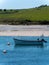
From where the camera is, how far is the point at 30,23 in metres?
A: 98.7

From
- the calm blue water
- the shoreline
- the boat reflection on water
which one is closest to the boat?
the boat reflection on water

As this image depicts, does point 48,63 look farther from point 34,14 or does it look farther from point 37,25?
point 34,14

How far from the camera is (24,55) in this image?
5216 centimetres

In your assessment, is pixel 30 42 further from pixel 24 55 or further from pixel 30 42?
pixel 24 55

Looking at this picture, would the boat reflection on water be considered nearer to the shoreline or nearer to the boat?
the boat

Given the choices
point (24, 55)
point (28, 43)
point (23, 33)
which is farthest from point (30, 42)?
point (23, 33)

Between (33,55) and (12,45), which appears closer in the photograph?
(33,55)

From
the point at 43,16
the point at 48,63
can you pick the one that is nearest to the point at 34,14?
the point at 43,16

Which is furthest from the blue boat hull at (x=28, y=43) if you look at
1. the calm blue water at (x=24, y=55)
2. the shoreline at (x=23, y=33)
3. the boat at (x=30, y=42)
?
the shoreline at (x=23, y=33)

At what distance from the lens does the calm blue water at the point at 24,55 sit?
47.2m

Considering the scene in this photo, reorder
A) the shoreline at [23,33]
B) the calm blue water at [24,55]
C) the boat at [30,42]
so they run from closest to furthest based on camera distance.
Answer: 1. the calm blue water at [24,55]
2. the boat at [30,42]
3. the shoreline at [23,33]

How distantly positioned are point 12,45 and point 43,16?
151 ft

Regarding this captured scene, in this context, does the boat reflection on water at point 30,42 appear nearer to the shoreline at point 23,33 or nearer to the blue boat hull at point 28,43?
the blue boat hull at point 28,43

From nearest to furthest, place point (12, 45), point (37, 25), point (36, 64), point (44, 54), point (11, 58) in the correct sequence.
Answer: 1. point (36, 64)
2. point (11, 58)
3. point (44, 54)
4. point (12, 45)
5. point (37, 25)
